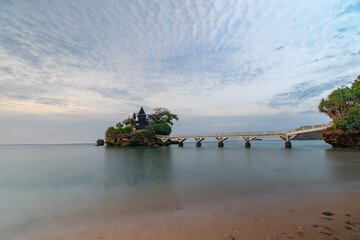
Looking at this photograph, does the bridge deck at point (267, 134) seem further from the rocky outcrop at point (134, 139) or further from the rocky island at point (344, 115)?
the rocky outcrop at point (134, 139)

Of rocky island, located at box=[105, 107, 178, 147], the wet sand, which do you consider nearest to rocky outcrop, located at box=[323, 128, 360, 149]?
the wet sand

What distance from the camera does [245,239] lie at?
3.47m

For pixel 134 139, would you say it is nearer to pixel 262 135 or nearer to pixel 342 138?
pixel 262 135

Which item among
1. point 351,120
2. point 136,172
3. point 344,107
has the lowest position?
point 136,172

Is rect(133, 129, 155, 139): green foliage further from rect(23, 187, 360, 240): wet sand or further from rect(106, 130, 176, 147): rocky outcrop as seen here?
rect(23, 187, 360, 240): wet sand

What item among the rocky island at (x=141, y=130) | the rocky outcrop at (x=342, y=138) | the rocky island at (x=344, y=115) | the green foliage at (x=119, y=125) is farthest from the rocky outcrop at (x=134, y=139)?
the rocky island at (x=344, y=115)

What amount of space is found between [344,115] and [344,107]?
298 centimetres

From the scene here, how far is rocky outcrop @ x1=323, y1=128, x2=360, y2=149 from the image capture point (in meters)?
31.6

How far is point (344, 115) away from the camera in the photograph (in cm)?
3198

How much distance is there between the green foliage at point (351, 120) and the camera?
29183 mm

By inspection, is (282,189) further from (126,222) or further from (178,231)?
(126,222)

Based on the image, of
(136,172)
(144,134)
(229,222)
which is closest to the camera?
(229,222)

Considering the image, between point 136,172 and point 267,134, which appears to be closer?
point 136,172

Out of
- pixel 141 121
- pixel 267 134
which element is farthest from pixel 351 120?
pixel 141 121
